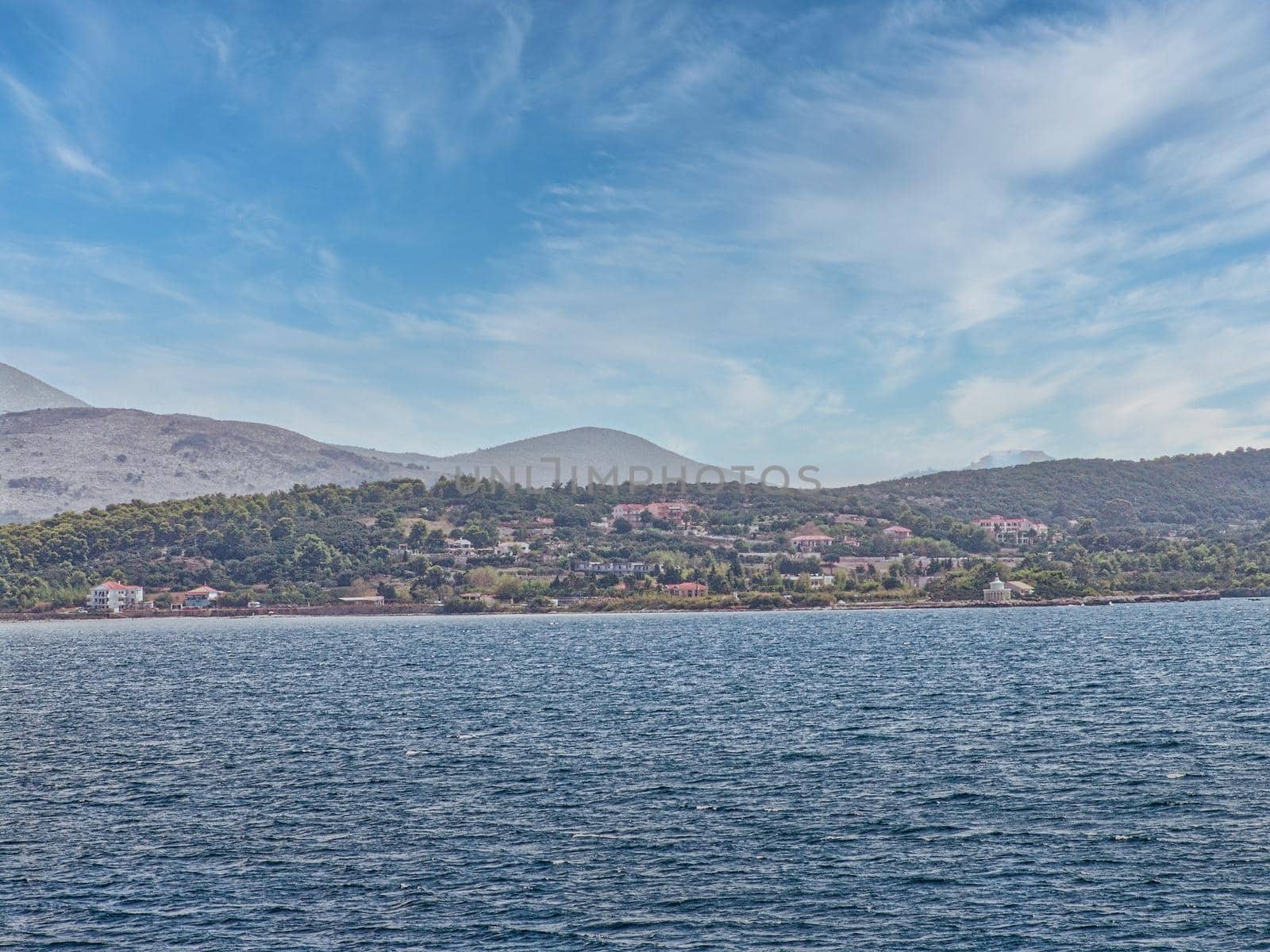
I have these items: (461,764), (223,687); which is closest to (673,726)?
(461,764)

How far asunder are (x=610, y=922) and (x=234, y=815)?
17.7m

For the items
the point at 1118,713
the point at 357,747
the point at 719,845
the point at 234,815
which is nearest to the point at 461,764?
the point at 357,747

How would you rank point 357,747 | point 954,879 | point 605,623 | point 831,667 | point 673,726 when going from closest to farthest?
point 954,879, point 357,747, point 673,726, point 831,667, point 605,623

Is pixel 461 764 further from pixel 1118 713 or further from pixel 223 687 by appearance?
pixel 223 687

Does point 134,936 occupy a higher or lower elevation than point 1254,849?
lower

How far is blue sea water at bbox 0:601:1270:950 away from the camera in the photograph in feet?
94.6

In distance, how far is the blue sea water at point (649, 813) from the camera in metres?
28.8

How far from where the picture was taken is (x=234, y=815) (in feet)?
132

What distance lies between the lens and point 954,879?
31672 millimetres

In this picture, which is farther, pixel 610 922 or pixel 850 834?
pixel 850 834

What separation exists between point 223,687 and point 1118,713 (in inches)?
2386

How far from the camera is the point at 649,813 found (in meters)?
39.3

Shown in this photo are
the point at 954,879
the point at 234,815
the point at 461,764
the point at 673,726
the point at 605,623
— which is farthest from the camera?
the point at 605,623

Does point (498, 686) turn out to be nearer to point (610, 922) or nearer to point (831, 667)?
point (831, 667)
